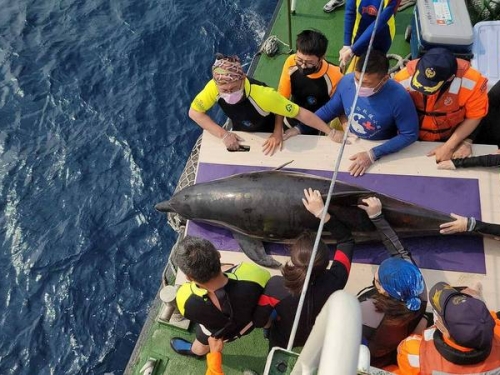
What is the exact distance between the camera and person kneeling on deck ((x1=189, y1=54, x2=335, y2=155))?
13.1ft

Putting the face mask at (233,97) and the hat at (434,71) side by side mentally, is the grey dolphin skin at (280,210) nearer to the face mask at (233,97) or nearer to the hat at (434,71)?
the face mask at (233,97)

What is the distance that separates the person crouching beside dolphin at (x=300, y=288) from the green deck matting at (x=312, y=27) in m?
3.68

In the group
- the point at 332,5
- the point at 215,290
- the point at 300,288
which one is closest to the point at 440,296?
the point at 300,288

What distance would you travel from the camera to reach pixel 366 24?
539 centimetres

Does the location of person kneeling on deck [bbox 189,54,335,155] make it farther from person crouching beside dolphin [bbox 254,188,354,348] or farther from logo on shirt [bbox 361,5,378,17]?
logo on shirt [bbox 361,5,378,17]

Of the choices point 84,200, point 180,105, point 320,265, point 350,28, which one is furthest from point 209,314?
point 180,105

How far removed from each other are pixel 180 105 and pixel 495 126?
5.20 metres

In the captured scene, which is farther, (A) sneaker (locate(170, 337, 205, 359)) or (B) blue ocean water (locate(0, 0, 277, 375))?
(B) blue ocean water (locate(0, 0, 277, 375))

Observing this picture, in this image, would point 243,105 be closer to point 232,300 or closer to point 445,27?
point 232,300

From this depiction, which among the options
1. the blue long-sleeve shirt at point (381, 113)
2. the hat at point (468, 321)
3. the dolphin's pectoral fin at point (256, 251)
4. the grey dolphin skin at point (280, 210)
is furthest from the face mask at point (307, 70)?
the hat at point (468, 321)

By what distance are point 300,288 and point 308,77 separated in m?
2.42

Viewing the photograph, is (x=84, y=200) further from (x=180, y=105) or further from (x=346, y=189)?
(x=346, y=189)

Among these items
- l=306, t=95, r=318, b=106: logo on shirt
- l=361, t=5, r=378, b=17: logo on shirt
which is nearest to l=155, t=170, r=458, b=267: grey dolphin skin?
l=306, t=95, r=318, b=106: logo on shirt

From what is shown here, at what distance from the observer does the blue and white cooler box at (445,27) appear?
5.50 m
